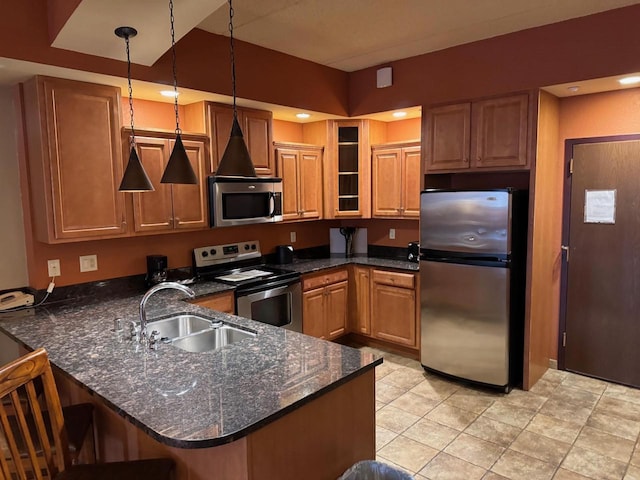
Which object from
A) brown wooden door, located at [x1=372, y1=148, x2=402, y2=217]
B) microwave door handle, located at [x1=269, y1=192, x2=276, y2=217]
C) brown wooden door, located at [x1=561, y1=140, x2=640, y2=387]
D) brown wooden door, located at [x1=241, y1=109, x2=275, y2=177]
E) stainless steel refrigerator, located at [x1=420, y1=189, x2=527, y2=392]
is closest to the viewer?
stainless steel refrigerator, located at [x1=420, y1=189, x2=527, y2=392]

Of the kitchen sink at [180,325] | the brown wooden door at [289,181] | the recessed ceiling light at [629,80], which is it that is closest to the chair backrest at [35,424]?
the kitchen sink at [180,325]

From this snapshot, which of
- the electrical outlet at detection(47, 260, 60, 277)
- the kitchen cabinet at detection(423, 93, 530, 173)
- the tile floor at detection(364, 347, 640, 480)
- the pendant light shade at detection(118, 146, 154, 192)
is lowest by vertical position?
the tile floor at detection(364, 347, 640, 480)

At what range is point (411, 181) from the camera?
432 cm

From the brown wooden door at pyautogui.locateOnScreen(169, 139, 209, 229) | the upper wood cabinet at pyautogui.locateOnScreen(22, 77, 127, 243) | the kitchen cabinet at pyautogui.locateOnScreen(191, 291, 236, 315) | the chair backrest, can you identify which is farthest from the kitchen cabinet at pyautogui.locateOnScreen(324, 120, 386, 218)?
the chair backrest

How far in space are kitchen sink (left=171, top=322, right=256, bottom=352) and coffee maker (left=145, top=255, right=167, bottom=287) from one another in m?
1.18

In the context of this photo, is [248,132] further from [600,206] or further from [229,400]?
[600,206]

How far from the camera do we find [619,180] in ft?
11.6

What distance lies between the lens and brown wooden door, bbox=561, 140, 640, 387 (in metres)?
3.52

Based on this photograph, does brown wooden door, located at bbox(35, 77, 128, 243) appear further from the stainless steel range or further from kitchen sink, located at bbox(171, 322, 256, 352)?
kitchen sink, located at bbox(171, 322, 256, 352)

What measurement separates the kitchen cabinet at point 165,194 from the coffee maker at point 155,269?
0.27 metres

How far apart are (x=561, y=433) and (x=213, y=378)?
8.02 feet

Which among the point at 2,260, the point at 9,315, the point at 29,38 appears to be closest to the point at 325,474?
the point at 9,315

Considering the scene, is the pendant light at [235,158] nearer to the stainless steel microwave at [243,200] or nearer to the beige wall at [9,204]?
the stainless steel microwave at [243,200]

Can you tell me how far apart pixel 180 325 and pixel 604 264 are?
3.34m
